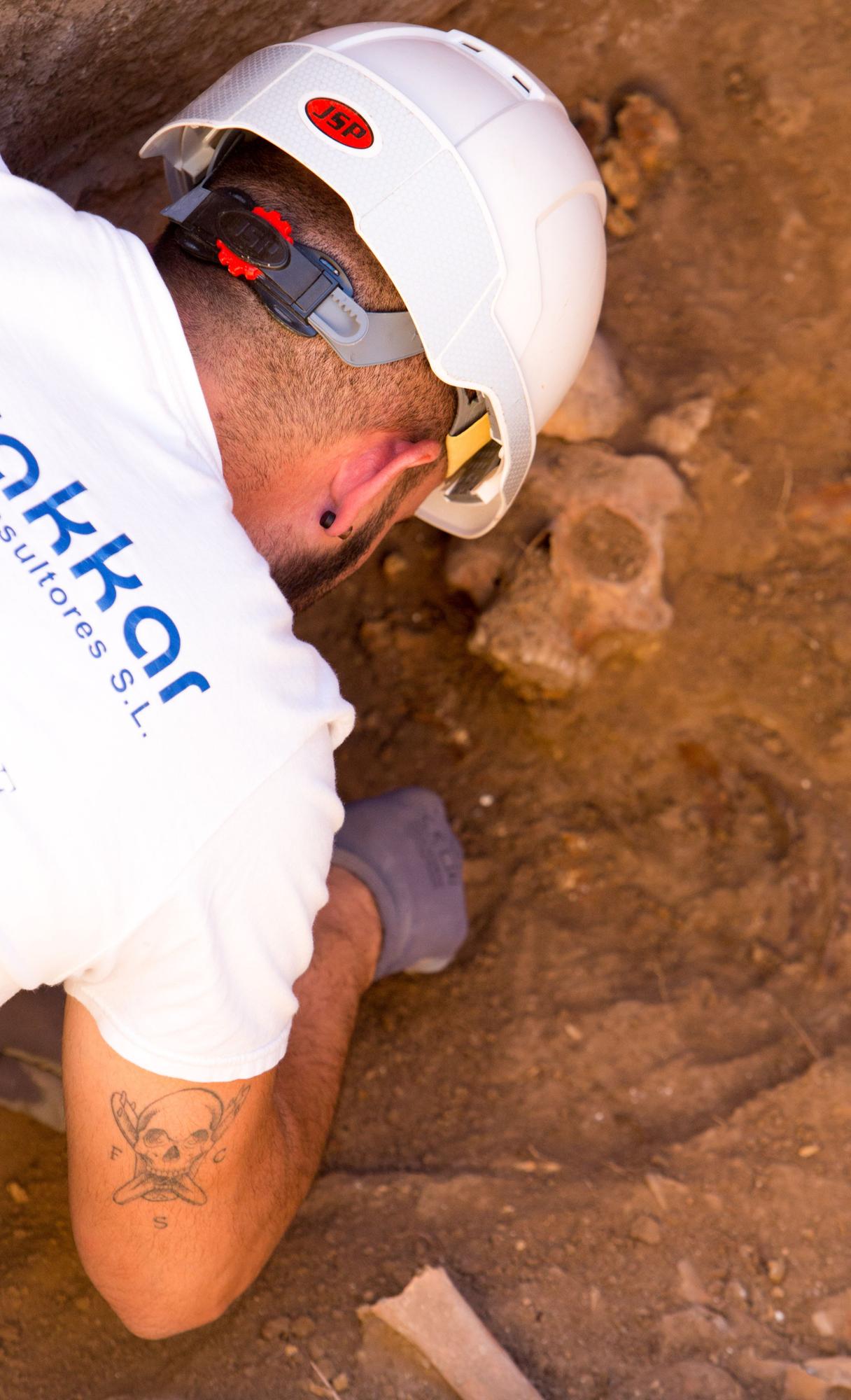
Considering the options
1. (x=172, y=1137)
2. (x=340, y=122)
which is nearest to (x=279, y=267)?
(x=340, y=122)

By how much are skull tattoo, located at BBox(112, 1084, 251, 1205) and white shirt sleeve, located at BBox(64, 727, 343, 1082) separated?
72mm

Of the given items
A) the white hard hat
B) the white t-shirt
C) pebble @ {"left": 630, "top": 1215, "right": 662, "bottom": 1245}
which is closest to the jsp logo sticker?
the white hard hat

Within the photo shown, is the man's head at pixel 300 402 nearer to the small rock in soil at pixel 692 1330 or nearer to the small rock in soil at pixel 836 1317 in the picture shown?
the small rock in soil at pixel 692 1330

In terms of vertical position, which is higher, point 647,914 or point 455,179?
point 455,179

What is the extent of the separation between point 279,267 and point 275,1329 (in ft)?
6.01

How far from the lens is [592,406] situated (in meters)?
2.75

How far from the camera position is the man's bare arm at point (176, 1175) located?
1.51 m

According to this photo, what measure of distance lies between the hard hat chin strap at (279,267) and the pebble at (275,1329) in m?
1.70

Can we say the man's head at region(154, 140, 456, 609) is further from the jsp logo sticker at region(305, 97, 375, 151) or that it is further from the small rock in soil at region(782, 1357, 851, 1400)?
the small rock in soil at region(782, 1357, 851, 1400)

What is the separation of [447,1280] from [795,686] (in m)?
1.57

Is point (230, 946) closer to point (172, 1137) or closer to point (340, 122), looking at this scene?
point (172, 1137)

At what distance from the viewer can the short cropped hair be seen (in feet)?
5.22

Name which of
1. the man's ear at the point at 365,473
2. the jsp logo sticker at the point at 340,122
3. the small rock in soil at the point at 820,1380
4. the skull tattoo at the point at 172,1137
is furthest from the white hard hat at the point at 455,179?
the small rock in soil at the point at 820,1380

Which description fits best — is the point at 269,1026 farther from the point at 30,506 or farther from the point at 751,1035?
the point at 751,1035
